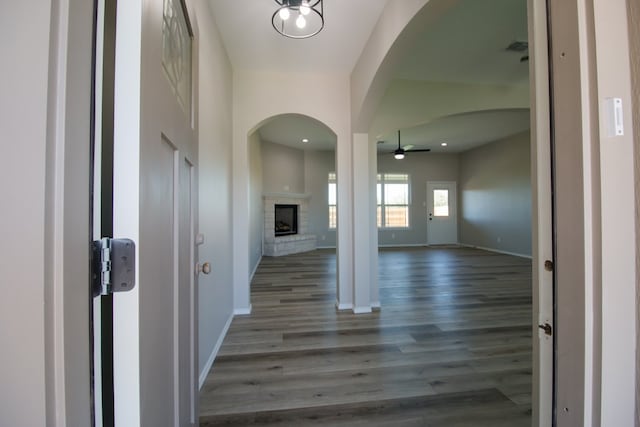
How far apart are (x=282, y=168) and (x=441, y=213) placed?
539 centimetres

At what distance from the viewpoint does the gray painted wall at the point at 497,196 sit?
6.12 m

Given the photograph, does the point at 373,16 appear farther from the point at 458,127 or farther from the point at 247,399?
the point at 458,127

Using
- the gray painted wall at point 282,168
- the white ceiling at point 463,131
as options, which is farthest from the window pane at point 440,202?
the gray painted wall at point 282,168

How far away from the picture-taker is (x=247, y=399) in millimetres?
1590

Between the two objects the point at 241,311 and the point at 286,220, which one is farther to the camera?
the point at 286,220

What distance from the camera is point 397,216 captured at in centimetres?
842

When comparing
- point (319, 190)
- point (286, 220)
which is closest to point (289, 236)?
point (286, 220)

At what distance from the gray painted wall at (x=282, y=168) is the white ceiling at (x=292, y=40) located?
12.7 ft

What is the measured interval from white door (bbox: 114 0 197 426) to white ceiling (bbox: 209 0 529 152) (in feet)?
4.99

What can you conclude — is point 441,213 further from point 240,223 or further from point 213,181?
point 213,181

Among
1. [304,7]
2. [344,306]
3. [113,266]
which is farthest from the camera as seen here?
[344,306]

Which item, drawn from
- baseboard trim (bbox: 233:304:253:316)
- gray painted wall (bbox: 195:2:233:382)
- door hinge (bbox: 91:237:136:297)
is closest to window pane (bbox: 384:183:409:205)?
baseboard trim (bbox: 233:304:253:316)

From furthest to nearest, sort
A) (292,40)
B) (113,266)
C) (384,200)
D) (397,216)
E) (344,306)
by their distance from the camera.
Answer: (397,216) < (384,200) < (344,306) < (292,40) < (113,266)

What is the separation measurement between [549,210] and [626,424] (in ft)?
1.66
